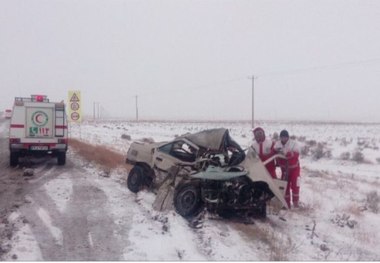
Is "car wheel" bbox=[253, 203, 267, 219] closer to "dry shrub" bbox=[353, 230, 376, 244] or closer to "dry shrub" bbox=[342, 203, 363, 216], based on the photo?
"dry shrub" bbox=[353, 230, 376, 244]

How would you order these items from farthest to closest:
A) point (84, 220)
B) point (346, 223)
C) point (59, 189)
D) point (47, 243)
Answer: point (59, 189) < point (346, 223) < point (84, 220) < point (47, 243)

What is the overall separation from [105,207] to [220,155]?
2.69m

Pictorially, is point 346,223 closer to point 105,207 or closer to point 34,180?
point 105,207

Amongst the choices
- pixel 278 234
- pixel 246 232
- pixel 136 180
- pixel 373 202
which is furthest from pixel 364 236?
pixel 136 180

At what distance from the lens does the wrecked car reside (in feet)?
26.6

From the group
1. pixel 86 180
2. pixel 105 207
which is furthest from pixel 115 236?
pixel 86 180

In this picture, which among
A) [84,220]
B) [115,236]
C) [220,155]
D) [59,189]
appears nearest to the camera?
[115,236]

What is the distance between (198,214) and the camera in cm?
839

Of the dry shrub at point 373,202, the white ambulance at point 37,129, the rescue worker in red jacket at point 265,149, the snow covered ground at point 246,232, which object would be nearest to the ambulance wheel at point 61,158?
the white ambulance at point 37,129

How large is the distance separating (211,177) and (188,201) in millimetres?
678

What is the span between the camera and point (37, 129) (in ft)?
52.2

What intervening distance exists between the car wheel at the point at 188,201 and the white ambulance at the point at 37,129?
29.5ft

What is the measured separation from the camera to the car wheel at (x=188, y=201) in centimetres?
825

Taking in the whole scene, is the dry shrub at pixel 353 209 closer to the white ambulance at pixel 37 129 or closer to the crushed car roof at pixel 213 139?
the crushed car roof at pixel 213 139
